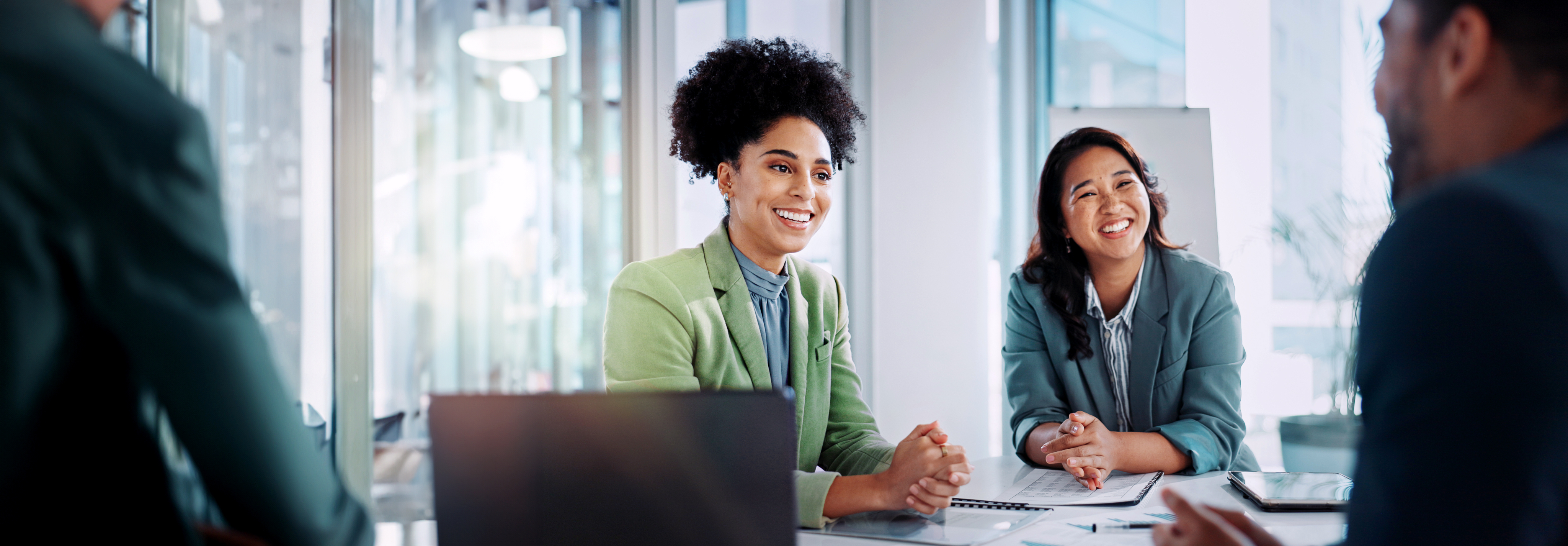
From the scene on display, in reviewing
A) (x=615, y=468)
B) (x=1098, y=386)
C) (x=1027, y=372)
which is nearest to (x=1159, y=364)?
(x=1098, y=386)

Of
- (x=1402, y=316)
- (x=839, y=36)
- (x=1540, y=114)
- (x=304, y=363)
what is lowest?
(x=304, y=363)

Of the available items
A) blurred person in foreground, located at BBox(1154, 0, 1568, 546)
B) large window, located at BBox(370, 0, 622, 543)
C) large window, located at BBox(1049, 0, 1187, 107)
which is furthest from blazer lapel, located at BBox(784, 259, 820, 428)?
large window, located at BBox(1049, 0, 1187, 107)

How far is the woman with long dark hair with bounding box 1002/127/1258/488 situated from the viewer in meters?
1.89

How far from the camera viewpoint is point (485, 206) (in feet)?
9.26

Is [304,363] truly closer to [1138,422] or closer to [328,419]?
[328,419]

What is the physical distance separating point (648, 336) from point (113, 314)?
0.95 m

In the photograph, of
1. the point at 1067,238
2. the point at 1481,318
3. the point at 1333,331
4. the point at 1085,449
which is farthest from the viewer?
the point at 1333,331

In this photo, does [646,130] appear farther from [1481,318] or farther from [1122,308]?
[1481,318]

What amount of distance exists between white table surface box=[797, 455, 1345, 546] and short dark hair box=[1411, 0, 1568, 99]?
0.50m

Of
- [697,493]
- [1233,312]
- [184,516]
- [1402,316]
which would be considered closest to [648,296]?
[697,493]

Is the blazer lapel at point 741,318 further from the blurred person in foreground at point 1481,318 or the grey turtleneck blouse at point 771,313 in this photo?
the blurred person in foreground at point 1481,318

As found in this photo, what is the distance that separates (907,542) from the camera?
1.12 meters

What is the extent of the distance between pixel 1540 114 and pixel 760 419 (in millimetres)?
670

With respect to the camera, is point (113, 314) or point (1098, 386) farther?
point (1098, 386)
